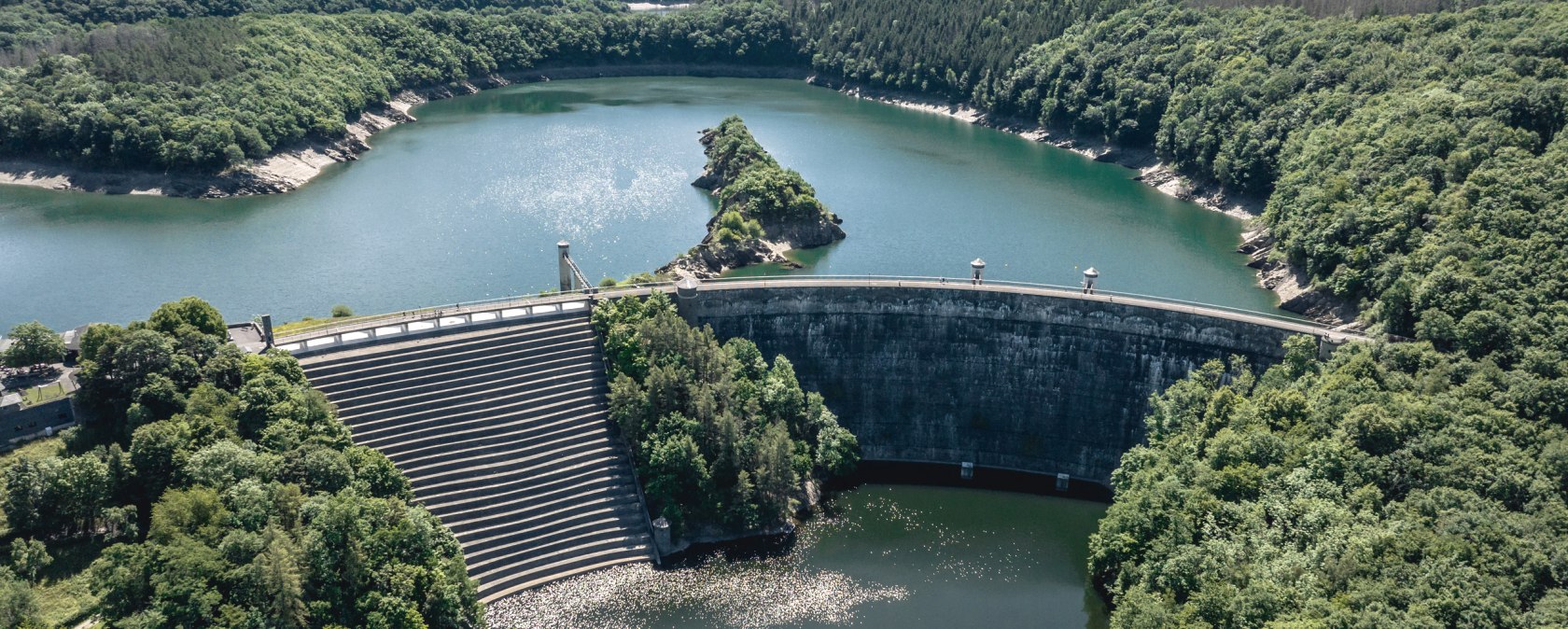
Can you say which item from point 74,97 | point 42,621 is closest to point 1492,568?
point 42,621

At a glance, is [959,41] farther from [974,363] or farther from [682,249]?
[974,363]

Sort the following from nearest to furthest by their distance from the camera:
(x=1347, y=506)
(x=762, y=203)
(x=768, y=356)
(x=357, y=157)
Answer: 1. (x=1347, y=506)
2. (x=768, y=356)
3. (x=762, y=203)
4. (x=357, y=157)

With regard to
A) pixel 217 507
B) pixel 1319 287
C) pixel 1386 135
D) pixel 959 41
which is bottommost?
pixel 217 507

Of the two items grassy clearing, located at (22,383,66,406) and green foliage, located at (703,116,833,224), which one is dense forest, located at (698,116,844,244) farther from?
grassy clearing, located at (22,383,66,406)

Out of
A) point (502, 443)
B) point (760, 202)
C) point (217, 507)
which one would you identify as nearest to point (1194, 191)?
point (760, 202)

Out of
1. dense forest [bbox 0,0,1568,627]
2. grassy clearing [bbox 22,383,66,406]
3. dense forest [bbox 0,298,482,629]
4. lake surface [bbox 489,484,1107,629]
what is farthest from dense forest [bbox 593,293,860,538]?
grassy clearing [bbox 22,383,66,406]

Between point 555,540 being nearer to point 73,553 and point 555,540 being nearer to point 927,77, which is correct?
point 73,553
